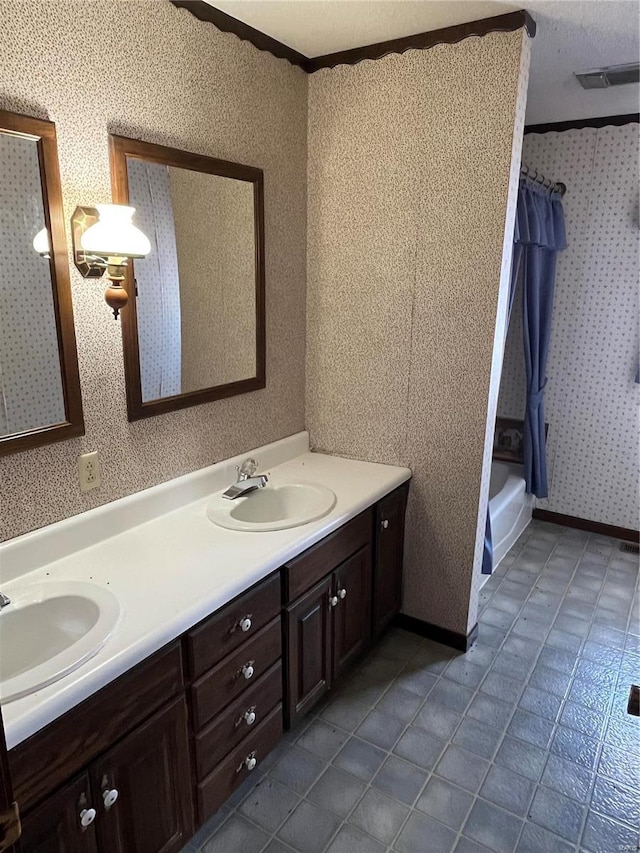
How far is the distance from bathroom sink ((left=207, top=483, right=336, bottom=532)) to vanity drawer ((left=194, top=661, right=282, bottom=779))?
0.50m

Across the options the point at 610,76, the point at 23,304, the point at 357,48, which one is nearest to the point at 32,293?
the point at 23,304

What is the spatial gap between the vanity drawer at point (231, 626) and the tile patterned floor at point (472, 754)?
58cm

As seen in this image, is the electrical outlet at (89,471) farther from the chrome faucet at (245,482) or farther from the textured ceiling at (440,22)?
the textured ceiling at (440,22)

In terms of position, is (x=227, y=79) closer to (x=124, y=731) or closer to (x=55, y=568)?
(x=55, y=568)

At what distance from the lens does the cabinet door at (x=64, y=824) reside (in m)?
1.11

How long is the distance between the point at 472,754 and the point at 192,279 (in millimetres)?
1836

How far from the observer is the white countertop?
1174mm

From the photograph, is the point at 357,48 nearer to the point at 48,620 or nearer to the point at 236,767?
the point at 48,620

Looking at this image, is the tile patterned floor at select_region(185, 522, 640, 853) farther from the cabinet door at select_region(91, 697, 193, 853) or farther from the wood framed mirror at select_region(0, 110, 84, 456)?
the wood framed mirror at select_region(0, 110, 84, 456)

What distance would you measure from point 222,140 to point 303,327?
32.0 inches

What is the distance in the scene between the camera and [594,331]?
340 centimetres

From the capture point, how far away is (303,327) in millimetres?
2539

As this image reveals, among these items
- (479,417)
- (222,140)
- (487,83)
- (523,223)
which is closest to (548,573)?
(479,417)

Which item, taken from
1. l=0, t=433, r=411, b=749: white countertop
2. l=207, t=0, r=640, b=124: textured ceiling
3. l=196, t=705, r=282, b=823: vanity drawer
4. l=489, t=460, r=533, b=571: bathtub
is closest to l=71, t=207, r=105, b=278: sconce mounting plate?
l=0, t=433, r=411, b=749: white countertop
